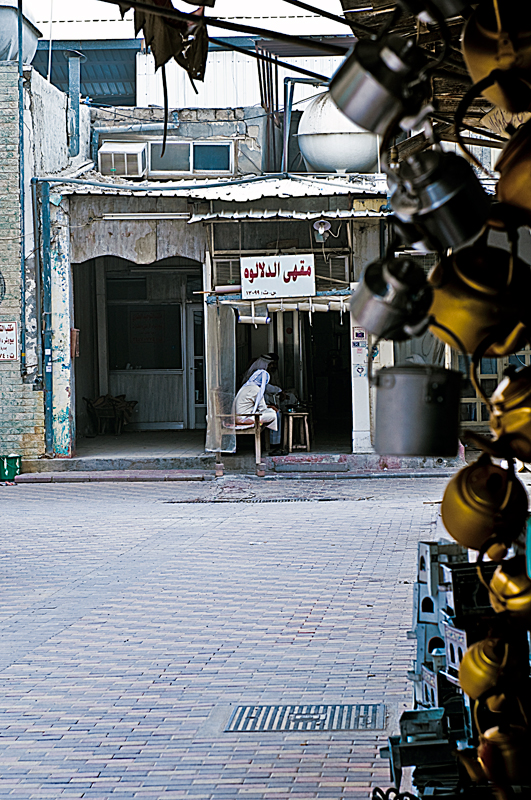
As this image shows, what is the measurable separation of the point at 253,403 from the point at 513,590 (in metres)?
14.1

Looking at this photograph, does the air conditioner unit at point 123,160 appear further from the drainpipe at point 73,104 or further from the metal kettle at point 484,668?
the metal kettle at point 484,668

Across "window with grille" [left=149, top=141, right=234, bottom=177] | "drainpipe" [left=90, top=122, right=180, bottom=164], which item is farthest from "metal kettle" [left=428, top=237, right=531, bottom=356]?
"drainpipe" [left=90, top=122, right=180, bottom=164]

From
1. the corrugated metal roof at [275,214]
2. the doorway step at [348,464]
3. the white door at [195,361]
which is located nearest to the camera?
the corrugated metal roof at [275,214]

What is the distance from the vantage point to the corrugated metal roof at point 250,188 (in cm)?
1562

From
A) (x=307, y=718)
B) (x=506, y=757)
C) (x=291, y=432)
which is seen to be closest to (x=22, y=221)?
(x=291, y=432)

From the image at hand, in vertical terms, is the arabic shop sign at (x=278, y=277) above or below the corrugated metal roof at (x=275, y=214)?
below

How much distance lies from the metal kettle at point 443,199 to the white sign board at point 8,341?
592 inches

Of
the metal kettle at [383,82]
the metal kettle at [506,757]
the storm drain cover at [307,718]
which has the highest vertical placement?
the metal kettle at [383,82]

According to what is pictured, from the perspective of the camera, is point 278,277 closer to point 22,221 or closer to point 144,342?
point 22,221

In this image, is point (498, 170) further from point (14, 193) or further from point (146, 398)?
point (146, 398)

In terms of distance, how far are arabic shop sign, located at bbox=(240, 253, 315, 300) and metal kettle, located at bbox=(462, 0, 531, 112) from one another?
46.2ft

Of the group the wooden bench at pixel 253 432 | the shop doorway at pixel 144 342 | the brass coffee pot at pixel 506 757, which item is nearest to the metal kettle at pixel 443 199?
the brass coffee pot at pixel 506 757

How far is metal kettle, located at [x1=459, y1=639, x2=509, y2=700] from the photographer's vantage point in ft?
6.15

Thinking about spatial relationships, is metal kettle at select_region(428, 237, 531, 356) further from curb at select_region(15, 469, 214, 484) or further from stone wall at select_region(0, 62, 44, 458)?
stone wall at select_region(0, 62, 44, 458)
